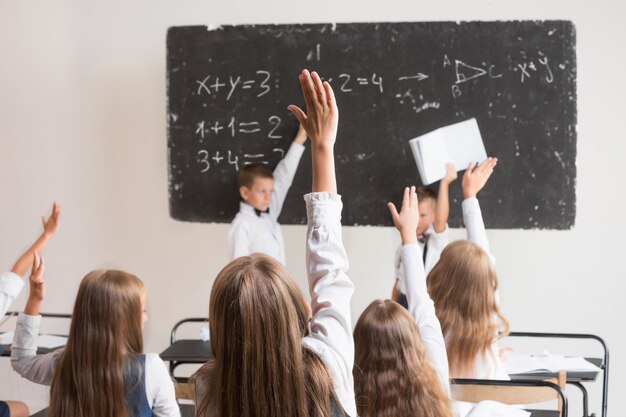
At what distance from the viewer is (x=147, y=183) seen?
14.8ft

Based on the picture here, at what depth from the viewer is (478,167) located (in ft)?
12.3

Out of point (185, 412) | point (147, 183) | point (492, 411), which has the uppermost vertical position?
point (147, 183)

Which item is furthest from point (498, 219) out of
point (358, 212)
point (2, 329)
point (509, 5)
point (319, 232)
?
point (2, 329)

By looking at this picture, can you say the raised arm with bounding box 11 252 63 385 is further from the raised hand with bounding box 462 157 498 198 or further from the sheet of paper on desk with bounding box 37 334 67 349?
the raised hand with bounding box 462 157 498 198

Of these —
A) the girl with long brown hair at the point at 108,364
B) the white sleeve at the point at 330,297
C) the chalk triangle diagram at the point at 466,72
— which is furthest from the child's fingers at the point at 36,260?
the chalk triangle diagram at the point at 466,72

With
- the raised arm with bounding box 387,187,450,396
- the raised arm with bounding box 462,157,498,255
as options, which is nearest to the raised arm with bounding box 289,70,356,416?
the raised arm with bounding box 387,187,450,396

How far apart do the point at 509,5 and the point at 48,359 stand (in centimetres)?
295

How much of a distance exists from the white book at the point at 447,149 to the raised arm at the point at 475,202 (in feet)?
0.26

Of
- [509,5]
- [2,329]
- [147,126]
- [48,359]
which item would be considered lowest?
[2,329]

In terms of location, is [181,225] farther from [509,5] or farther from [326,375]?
[326,375]

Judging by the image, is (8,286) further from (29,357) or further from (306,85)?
(306,85)

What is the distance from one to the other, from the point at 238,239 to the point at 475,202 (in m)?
1.41

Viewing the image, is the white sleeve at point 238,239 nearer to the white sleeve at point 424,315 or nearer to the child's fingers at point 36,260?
the child's fingers at point 36,260

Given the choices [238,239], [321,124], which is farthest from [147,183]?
[321,124]
